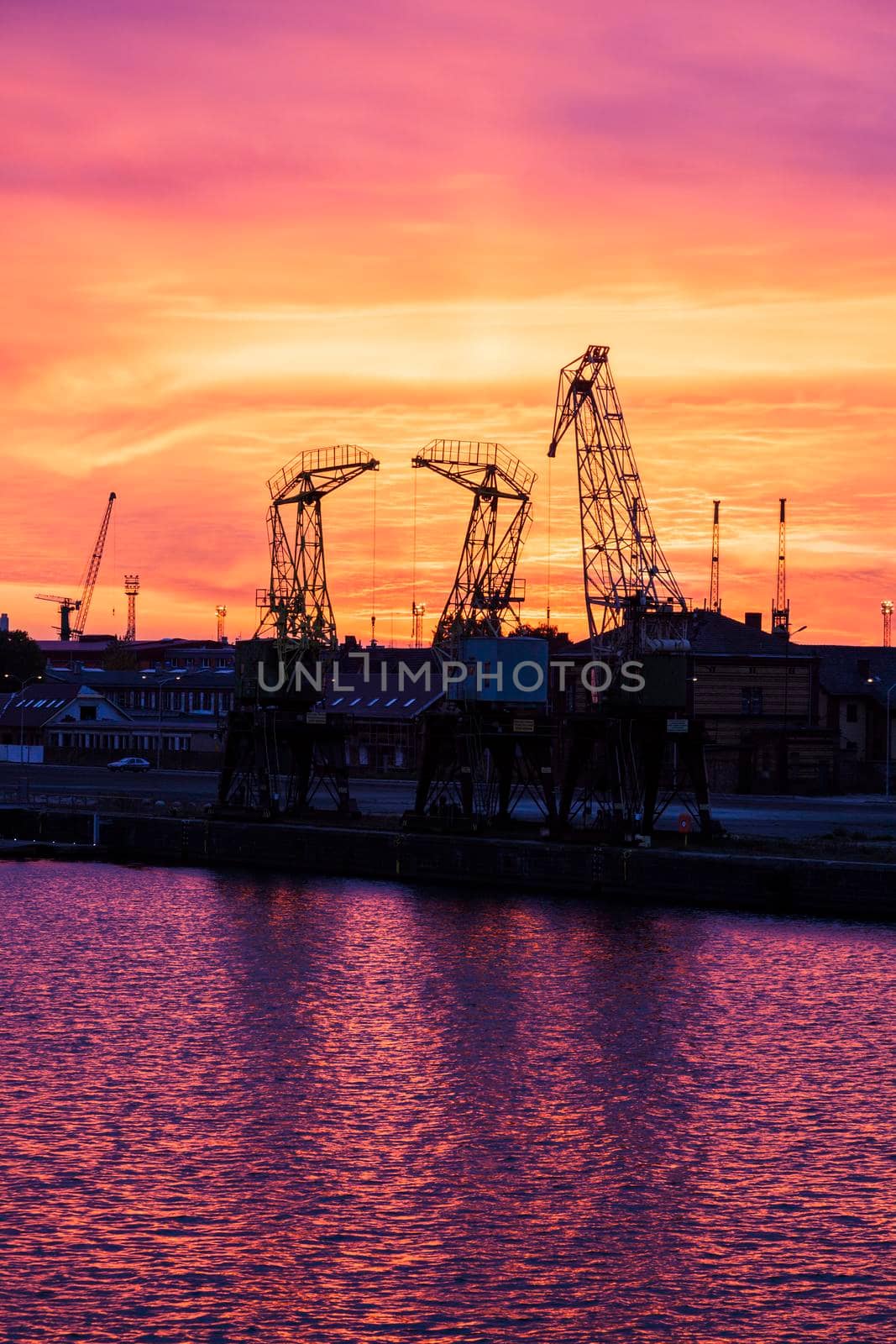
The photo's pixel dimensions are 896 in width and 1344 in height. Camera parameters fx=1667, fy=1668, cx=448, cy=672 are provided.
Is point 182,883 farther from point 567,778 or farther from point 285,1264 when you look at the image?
point 285,1264

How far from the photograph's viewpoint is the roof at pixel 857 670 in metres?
122

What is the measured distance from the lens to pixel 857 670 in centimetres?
12544

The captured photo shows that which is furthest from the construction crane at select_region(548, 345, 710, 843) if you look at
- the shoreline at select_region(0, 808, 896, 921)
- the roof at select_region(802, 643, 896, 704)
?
the roof at select_region(802, 643, 896, 704)

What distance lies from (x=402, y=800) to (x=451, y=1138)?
225ft

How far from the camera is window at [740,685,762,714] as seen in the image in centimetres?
10925

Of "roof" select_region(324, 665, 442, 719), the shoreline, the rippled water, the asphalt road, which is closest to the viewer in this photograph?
the rippled water

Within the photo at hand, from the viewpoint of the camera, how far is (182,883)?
78375 mm

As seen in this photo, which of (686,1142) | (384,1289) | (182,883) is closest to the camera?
(384,1289)

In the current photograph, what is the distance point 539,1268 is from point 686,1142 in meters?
7.87

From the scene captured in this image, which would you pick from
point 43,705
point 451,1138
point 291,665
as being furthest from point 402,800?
point 43,705

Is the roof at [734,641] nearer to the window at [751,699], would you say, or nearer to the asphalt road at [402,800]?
the window at [751,699]

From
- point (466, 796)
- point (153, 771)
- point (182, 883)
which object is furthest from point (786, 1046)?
point (153, 771)

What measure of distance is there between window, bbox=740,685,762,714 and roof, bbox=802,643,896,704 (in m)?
10.0

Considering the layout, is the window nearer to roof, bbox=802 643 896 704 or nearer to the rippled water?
roof, bbox=802 643 896 704
